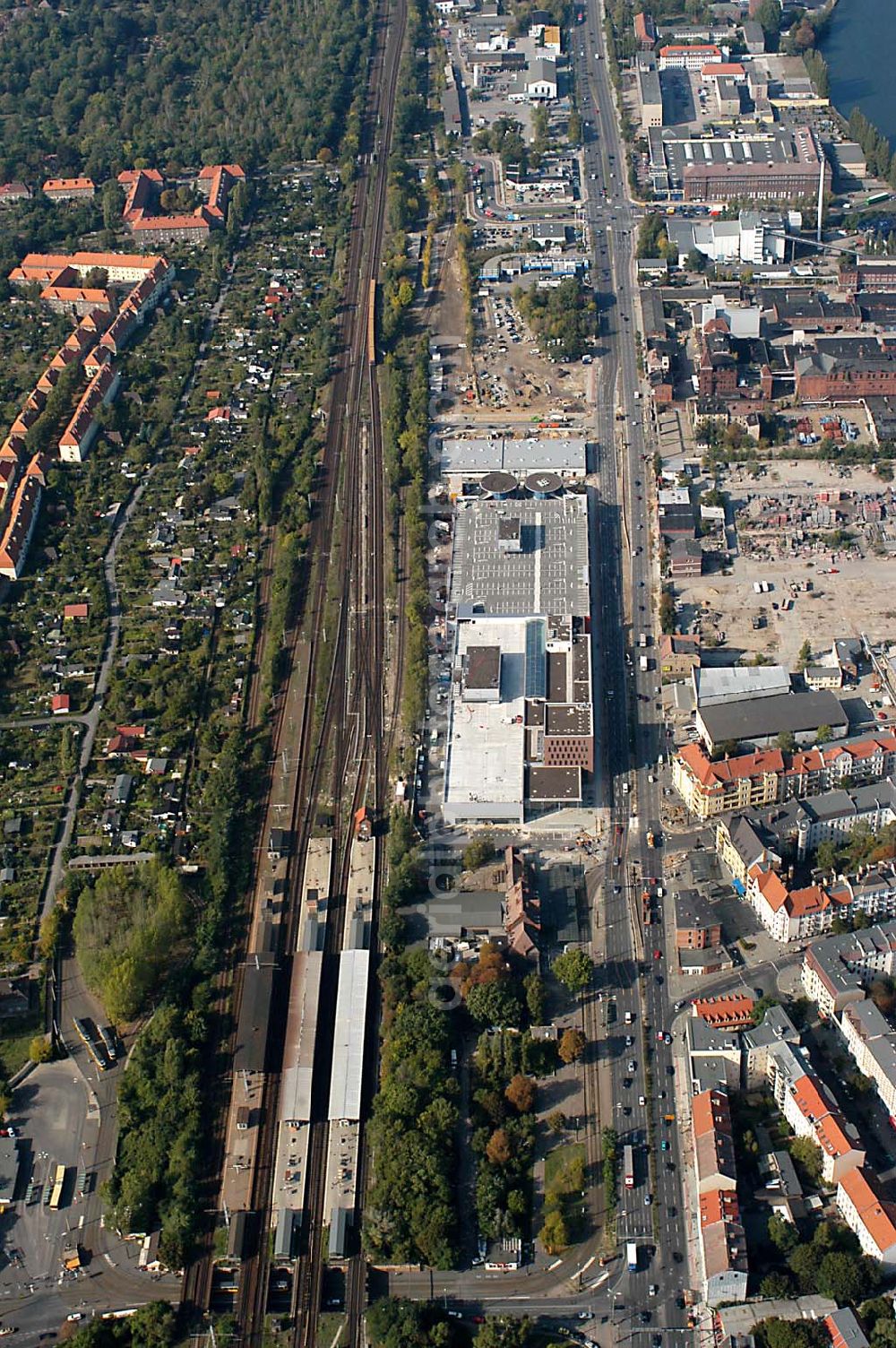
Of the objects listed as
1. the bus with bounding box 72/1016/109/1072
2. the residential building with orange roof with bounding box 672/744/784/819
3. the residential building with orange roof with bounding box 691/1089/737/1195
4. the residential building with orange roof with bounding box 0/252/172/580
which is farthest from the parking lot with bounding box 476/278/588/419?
the residential building with orange roof with bounding box 691/1089/737/1195

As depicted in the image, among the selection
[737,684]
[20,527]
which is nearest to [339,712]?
[737,684]

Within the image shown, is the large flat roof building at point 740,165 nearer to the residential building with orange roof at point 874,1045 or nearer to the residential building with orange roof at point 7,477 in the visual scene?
the residential building with orange roof at point 7,477

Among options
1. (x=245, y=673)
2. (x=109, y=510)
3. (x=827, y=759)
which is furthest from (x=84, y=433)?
(x=827, y=759)

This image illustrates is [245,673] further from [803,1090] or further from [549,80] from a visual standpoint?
[549,80]

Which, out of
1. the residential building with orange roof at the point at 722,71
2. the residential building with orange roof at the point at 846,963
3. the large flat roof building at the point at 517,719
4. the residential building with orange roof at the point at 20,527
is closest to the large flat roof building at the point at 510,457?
the large flat roof building at the point at 517,719

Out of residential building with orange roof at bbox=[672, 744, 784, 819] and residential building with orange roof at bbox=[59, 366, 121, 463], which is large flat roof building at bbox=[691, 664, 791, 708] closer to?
residential building with orange roof at bbox=[672, 744, 784, 819]

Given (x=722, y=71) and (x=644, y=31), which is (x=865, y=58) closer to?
(x=722, y=71)
